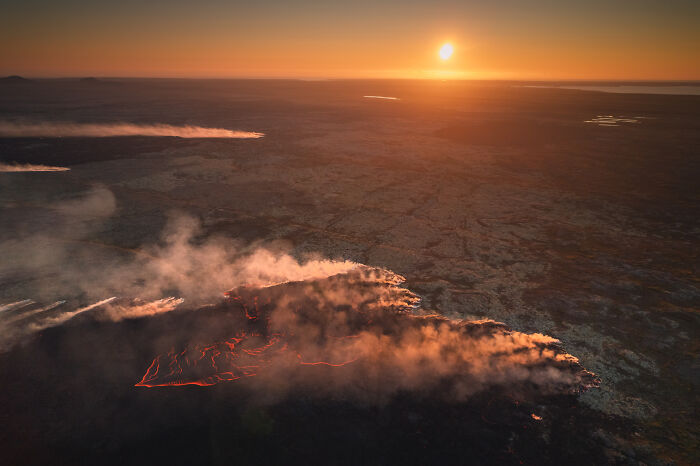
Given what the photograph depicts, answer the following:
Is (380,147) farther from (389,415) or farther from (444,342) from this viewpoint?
(389,415)

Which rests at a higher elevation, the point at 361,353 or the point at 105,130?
the point at 105,130

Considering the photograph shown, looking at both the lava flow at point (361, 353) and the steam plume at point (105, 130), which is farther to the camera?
the steam plume at point (105, 130)

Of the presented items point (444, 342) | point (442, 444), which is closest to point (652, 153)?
point (444, 342)

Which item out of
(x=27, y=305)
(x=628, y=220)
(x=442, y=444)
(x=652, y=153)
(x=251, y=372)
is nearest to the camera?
(x=442, y=444)

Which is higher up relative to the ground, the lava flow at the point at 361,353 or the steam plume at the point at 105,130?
the steam plume at the point at 105,130

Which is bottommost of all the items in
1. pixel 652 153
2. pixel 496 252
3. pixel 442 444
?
pixel 442 444

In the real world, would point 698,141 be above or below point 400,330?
above
